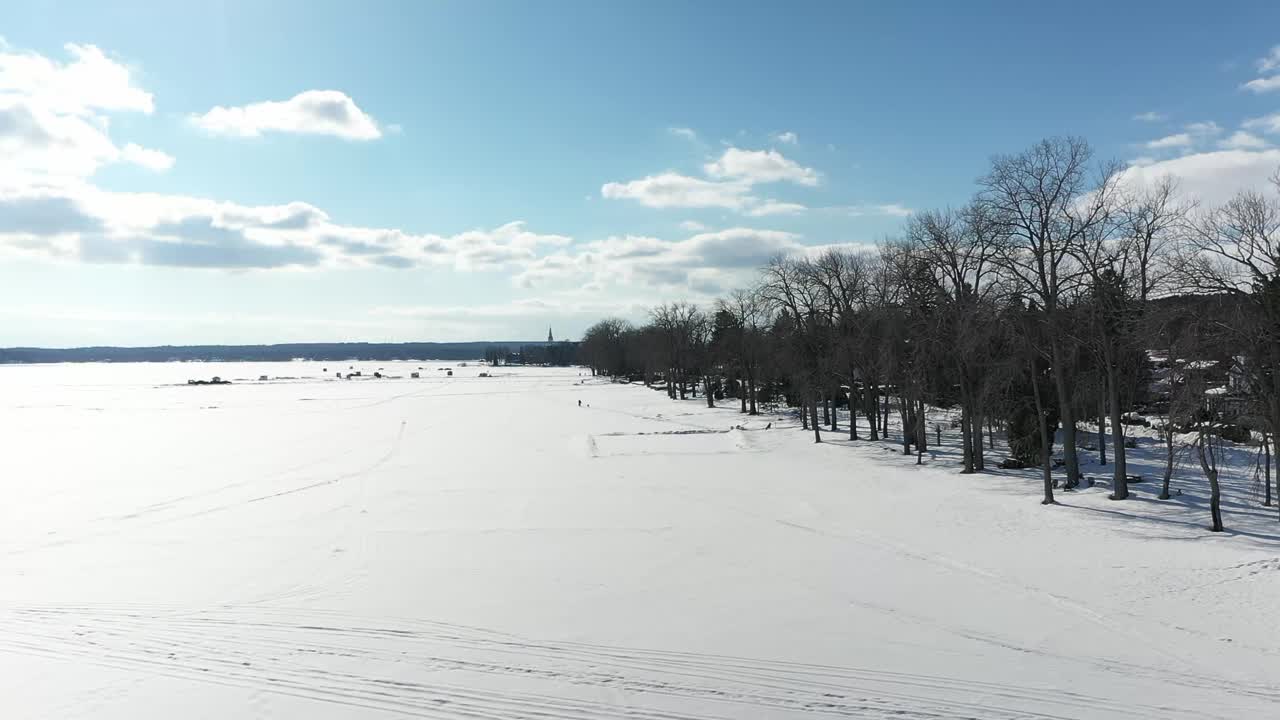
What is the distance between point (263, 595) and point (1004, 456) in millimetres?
37538

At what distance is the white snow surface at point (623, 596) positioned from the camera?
10.8 meters

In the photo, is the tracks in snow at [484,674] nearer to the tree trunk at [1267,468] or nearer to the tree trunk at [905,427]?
the tree trunk at [1267,468]

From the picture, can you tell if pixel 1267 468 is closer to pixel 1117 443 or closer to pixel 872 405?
pixel 1117 443

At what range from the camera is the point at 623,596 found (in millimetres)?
15742

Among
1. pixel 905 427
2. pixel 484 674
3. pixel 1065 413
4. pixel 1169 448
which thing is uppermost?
pixel 1065 413

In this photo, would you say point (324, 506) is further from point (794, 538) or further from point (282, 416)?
point (282, 416)

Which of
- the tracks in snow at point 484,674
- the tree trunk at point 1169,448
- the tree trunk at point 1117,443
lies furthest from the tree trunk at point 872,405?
the tracks in snow at point 484,674

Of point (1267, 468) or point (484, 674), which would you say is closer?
point (484, 674)

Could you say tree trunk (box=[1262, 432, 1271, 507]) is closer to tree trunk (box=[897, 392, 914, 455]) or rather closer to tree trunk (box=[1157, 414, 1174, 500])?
tree trunk (box=[1157, 414, 1174, 500])

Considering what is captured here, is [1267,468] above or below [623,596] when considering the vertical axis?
above

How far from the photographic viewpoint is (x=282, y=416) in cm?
6656

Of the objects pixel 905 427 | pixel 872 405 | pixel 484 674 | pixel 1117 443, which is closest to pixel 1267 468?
pixel 1117 443

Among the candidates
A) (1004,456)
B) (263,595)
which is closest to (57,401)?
(263,595)

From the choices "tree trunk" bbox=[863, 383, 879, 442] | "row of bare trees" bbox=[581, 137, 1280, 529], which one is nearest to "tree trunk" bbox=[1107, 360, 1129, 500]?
"row of bare trees" bbox=[581, 137, 1280, 529]
